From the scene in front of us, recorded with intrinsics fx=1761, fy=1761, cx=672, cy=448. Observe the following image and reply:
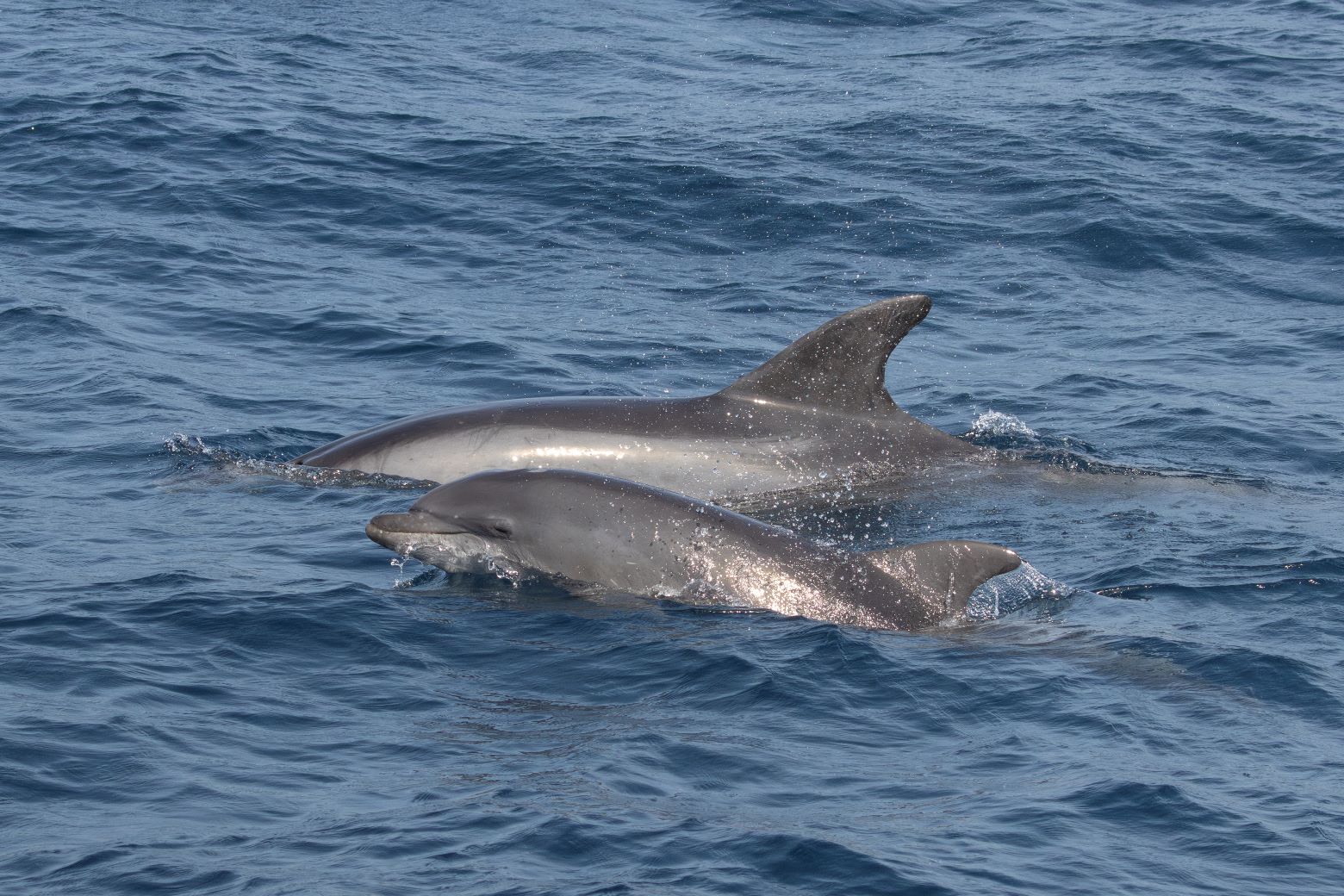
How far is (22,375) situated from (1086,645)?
1224 cm

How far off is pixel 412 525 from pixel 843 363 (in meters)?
4.94

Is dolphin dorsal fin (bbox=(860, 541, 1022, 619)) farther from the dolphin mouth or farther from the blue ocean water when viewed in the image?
the dolphin mouth

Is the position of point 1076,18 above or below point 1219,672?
above

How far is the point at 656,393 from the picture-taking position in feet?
64.0

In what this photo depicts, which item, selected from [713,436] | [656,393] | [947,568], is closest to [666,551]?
[947,568]

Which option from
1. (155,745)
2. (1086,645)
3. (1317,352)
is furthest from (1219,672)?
(1317,352)

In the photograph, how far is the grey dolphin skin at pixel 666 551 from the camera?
475 inches

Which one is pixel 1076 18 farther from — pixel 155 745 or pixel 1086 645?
pixel 155 745

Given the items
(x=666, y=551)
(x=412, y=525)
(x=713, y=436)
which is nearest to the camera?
(x=666, y=551)

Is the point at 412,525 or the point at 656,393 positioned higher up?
the point at 412,525

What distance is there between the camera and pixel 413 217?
2617cm

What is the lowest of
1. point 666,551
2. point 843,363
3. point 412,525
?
point 666,551

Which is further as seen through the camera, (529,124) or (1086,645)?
(529,124)

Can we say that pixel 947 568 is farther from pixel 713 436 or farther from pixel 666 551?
pixel 713 436
